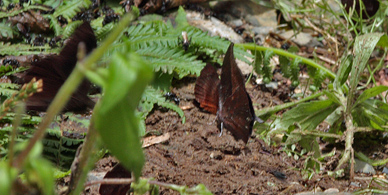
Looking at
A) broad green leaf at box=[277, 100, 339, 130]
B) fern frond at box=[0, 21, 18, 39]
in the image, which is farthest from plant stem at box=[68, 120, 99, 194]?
fern frond at box=[0, 21, 18, 39]

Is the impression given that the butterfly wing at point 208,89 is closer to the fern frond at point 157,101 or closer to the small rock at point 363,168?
the fern frond at point 157,101

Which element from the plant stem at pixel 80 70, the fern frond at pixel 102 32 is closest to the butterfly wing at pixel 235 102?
the fern frond at pixel 102 32

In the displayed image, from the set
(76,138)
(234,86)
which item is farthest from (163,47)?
(76,138)

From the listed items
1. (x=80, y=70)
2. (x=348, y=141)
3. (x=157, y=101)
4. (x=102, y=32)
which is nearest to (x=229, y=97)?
(x=157, y=101)

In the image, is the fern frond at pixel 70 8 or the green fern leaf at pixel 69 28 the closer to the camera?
the green fern leaf at pixel 69 28

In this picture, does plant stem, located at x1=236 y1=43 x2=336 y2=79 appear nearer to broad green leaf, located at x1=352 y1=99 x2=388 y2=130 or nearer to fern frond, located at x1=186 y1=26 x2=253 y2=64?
fern frond, located at x1=186 y1=26 x2=253 y2=64
